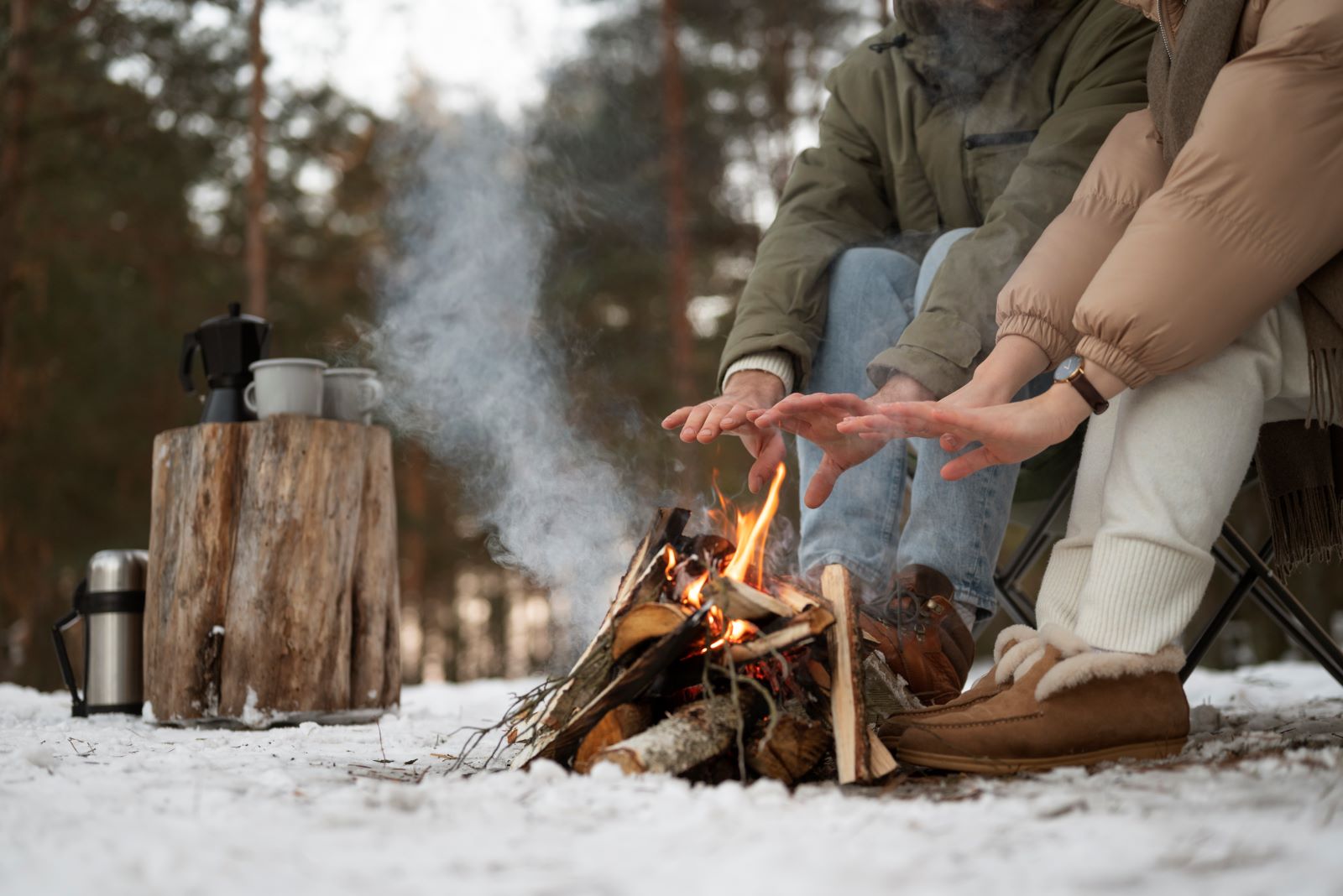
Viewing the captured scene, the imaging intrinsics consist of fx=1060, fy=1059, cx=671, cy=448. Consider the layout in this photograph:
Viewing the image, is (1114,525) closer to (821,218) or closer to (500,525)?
(821,218)

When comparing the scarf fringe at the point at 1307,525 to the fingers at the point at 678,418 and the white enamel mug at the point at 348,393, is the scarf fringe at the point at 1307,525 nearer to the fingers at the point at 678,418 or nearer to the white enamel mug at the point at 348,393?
the fingers at the point at 678,418

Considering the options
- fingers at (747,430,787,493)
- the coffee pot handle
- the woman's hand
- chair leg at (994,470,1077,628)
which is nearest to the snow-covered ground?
the woman's hand

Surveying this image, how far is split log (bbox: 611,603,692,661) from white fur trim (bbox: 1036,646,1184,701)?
515 millimetres

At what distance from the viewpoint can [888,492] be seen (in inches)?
82.7

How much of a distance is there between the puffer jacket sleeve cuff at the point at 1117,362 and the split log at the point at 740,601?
0.57 m

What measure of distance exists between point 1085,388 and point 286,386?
1.98m

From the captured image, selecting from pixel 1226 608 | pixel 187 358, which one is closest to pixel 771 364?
pixel 1226 608

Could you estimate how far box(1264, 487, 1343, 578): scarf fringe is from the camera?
1.72m

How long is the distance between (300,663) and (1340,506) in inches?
87.4

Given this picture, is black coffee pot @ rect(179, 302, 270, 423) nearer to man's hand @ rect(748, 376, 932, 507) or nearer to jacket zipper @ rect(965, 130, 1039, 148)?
man's hand @ rect(748, 376, 932, 507)

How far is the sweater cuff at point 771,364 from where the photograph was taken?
2080 millimetres

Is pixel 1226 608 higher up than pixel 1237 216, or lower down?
lower down

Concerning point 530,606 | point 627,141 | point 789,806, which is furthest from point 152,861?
point 530,606

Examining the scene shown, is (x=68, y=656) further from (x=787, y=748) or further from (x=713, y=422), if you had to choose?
(x=787, y=748)
